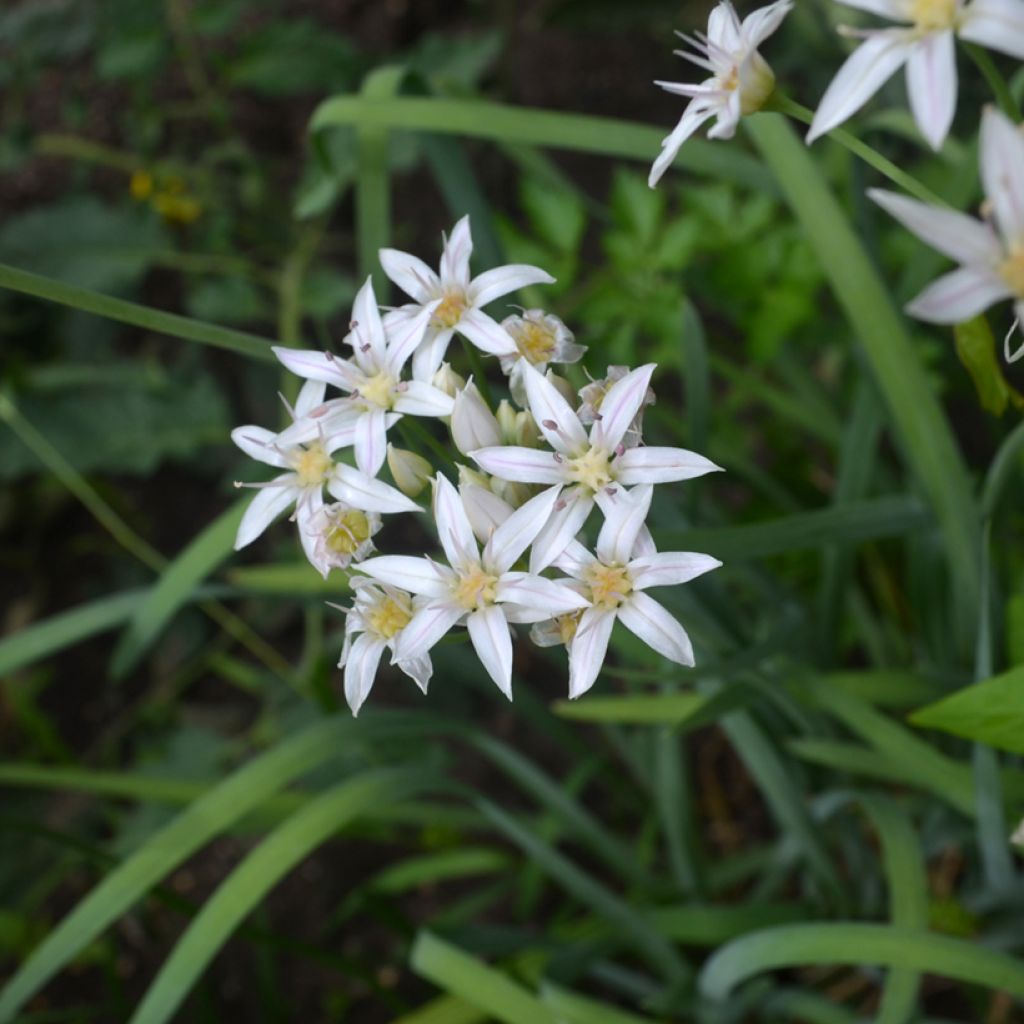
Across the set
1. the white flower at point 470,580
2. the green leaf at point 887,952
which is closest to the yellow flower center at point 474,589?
the white flower at point 470,580

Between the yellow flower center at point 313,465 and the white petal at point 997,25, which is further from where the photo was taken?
the yellow flower center at point 313,465

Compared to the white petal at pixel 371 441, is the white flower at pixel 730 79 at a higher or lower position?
higher

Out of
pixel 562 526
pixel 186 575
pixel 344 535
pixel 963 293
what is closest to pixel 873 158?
pixel 963 293

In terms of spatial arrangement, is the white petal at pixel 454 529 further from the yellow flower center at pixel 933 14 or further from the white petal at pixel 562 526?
the yellow flower center at pixel 933 14

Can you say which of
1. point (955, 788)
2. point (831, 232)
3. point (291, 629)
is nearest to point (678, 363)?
point (831, 232)

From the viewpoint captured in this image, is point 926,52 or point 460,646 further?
point 460,646

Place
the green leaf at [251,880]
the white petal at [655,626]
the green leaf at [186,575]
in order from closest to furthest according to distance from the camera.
A: the white petal at [655,626]
the green leaf at [251,880]
the green leaf at [186,575]

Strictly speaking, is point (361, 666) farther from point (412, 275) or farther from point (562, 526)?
point (412, 275)

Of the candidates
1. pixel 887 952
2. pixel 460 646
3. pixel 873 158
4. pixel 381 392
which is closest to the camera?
pixel 873 158
